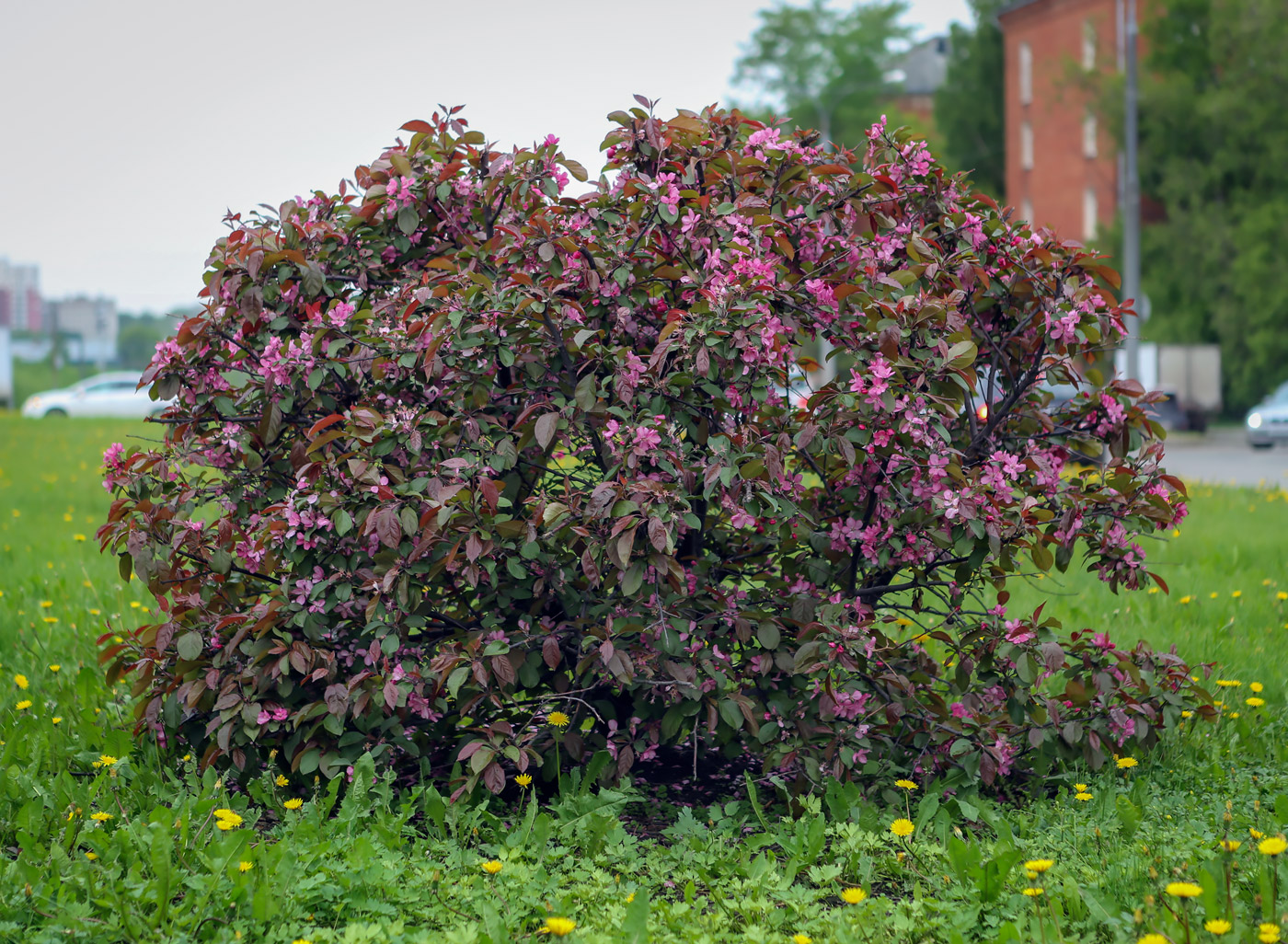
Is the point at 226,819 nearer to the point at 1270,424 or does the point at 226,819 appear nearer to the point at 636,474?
the point at 636,474

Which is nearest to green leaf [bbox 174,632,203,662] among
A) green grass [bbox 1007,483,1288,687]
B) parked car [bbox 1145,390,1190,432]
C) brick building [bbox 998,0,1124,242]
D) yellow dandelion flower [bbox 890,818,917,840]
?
yellow dandelion flower [bbox 890,818,917,840]

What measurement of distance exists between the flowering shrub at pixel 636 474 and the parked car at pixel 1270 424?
678 inches

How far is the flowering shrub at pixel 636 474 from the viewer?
293 cm

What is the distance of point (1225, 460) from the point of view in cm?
1711

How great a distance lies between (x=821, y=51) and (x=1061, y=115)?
559 inches

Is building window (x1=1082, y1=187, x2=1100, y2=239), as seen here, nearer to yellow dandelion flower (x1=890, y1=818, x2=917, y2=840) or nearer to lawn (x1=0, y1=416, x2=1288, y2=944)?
lawn (x1=0, y1=416, x2=1288, y2=944)

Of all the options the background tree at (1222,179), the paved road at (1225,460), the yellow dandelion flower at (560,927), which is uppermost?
the background tree at (1222,179)

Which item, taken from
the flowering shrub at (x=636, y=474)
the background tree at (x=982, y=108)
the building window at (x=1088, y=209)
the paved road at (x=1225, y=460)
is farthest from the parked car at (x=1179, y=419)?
the flowering shrub at (x=636, y=474)

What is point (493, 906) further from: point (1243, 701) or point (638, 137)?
point (1243, 701)

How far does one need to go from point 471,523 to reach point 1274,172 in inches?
977

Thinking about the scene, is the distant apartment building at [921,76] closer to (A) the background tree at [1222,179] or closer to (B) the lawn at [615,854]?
(A) the background tree at [1222,179]

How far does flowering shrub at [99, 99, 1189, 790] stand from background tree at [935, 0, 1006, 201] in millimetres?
32143

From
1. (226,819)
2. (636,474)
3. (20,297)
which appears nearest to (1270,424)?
(636,474)

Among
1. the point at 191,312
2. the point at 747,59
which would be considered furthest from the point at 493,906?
the point at 747,59
